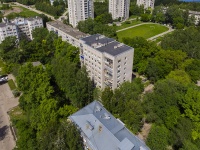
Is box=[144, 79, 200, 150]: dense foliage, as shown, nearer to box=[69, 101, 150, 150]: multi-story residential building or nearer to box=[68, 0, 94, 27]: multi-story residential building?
box=[69, 101, 150, 150]: multi-story residential building

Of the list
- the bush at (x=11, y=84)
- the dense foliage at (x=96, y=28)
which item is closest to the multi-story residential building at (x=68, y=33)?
the dense foliage at (x=96, y=28)

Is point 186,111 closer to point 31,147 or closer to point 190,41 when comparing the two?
point 31,147

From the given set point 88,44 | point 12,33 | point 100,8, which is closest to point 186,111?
point 88,44

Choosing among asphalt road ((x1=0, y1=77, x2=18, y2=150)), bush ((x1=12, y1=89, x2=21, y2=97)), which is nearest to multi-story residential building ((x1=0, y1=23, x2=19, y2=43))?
asphalt road ((x1=0, y1=77, x2=18, y2=150))

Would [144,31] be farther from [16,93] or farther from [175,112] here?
[16,93]

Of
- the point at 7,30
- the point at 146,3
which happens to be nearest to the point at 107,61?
the point at 7,30

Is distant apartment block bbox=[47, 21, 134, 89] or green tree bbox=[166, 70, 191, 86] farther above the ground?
distant apartment block bbox=[47, 21, 134, 89]

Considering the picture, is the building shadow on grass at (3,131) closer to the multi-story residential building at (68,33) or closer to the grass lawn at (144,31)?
the multi-story residential building at (68,33)
